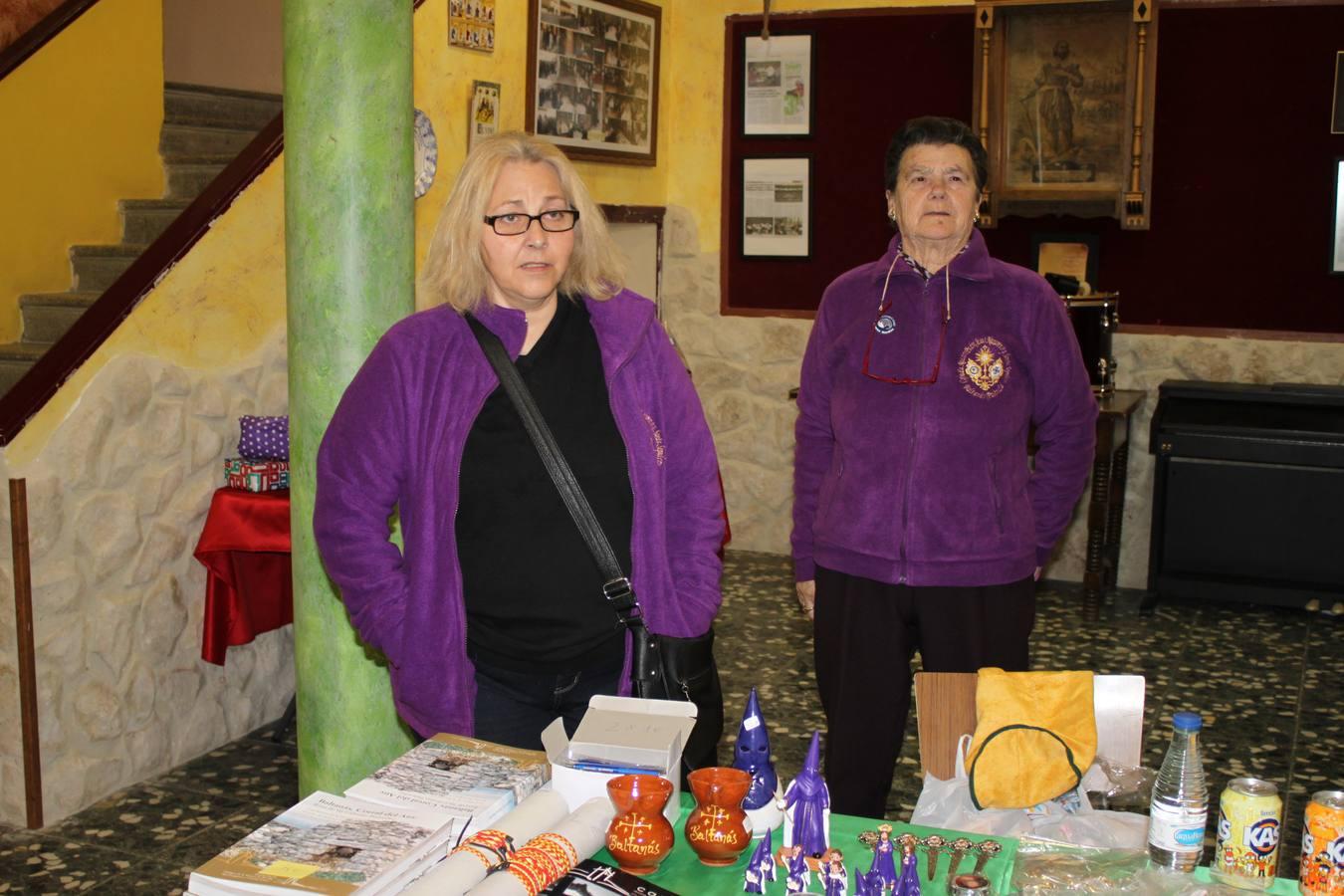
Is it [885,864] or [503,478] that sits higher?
[503,478]

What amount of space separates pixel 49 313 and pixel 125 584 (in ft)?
4.56

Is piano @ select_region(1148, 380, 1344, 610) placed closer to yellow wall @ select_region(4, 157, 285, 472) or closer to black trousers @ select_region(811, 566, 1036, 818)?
black trousers @ select_region(811, 566, 1036, 818)

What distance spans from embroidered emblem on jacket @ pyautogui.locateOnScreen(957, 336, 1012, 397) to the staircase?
10.9ft

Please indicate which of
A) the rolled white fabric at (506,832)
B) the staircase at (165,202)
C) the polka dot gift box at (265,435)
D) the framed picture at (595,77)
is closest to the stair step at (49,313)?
the staircase at (165,202)

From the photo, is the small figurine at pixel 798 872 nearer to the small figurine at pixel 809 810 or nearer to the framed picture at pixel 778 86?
the small figurine at pixel 809 810

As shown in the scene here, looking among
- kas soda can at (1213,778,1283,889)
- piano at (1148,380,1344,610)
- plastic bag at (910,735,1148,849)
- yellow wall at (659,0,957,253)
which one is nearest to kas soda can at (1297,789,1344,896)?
kas soda can at (1213,778,1283,889)

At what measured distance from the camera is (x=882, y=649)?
2.90 metres

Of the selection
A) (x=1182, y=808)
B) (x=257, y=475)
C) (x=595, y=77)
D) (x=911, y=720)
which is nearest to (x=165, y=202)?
(x=257, y=475)

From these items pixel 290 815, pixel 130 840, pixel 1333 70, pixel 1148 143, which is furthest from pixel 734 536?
pixel 290 815

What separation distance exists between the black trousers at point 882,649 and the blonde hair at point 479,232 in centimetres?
92

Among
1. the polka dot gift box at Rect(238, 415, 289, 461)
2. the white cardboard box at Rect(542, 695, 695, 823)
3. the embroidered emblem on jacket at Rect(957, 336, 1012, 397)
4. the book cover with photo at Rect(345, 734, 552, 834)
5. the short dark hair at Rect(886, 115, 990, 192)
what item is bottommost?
the book cover with photo at Rect(345, 734, 552, 834)

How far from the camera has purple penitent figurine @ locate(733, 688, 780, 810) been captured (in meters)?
1.98

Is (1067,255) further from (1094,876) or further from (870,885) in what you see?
(870,885)

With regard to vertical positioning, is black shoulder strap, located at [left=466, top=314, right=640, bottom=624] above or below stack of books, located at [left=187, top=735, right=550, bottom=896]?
above
